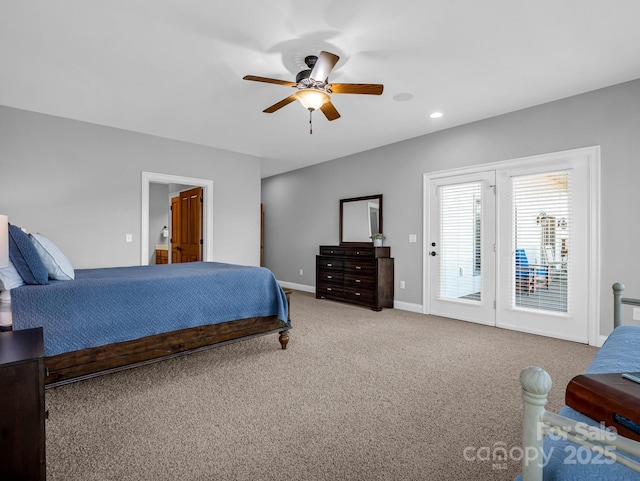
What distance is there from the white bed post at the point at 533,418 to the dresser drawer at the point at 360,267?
4.27 m

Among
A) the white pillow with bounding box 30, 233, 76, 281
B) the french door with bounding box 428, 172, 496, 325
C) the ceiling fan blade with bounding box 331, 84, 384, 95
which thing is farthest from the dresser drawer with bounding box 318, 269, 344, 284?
the white pillow with bounding box 30, 233, 76, 281

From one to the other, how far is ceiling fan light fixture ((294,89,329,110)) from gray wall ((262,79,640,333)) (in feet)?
7.80

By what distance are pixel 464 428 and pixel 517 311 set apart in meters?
2.53

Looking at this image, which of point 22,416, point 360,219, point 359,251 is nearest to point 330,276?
point 359,251

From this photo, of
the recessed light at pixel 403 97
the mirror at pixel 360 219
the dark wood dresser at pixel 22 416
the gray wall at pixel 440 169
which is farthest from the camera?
the mirror at pixel 360 219

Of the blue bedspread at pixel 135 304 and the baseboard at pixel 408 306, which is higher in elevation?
the blue bedspread at pixel 135 304

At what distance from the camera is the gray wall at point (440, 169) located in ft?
10.4

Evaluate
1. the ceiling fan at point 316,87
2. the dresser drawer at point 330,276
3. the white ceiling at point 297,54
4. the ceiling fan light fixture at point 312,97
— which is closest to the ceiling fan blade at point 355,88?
the ceiling fan at point 316,87

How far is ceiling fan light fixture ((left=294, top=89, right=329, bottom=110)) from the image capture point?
2729 mm

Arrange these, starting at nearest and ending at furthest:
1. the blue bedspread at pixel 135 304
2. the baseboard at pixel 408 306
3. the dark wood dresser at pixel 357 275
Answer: the blue bedspread at pixel 135 304
the baseboard at pixel 408 306
the dark wood dresser at pixel 357 275

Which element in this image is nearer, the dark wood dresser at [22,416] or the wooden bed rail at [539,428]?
the wooden bed rail at [539,428]

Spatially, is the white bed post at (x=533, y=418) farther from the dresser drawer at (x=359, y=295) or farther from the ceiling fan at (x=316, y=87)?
the dresser drawer at (x=359, y=295)

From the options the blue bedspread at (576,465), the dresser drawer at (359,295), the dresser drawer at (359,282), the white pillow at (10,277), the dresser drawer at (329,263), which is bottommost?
the dresser drawer at (359,295)

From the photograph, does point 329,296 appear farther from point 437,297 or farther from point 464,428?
point 464,428
